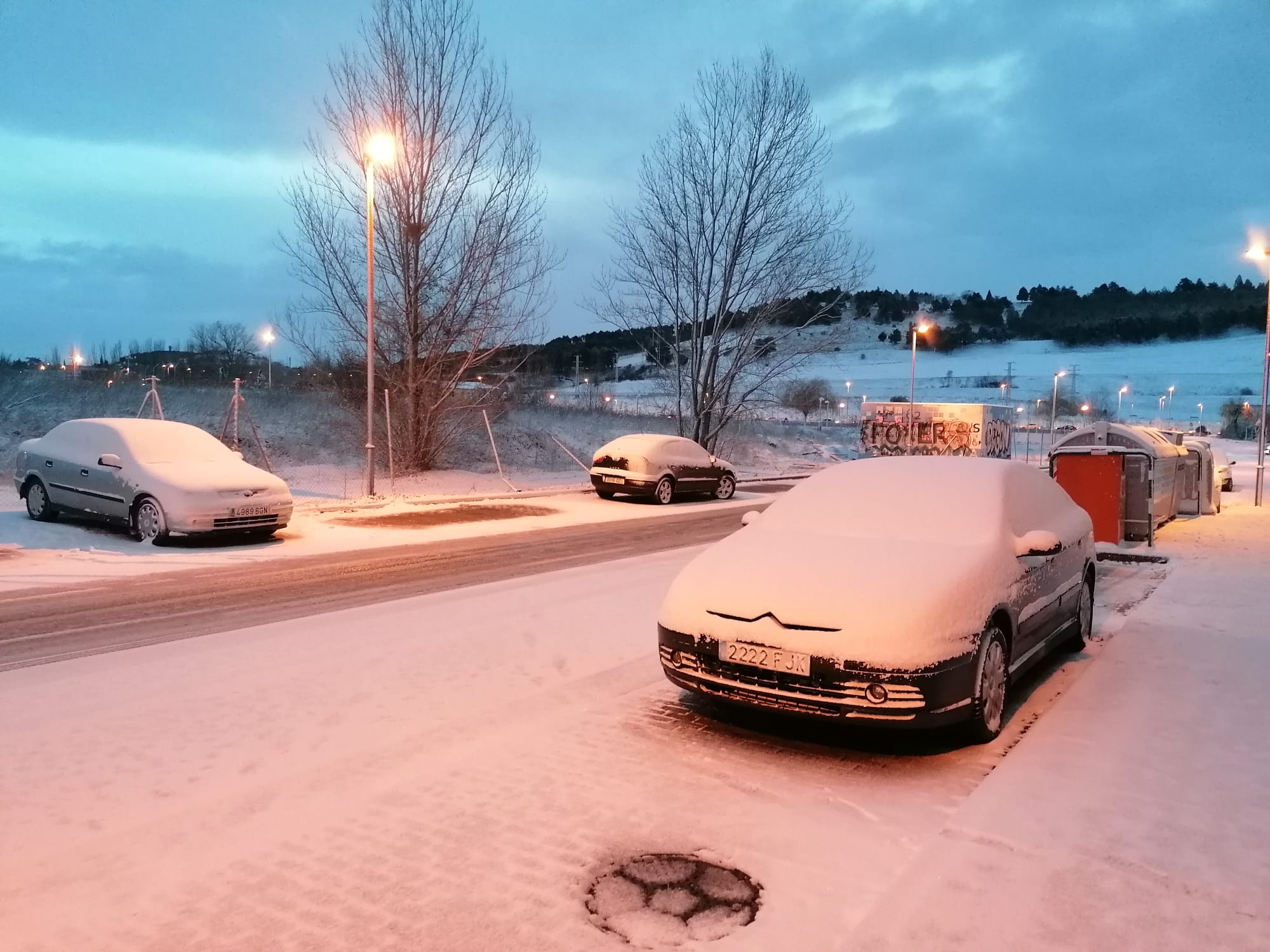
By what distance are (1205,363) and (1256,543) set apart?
169900 mm

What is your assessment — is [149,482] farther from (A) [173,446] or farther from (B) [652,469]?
(B) [652,469]

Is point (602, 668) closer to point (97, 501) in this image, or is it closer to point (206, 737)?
point (206, 737)

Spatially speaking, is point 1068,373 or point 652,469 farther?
point 1068,373

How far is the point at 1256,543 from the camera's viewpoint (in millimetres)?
14148

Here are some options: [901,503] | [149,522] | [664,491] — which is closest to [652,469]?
[664,491]

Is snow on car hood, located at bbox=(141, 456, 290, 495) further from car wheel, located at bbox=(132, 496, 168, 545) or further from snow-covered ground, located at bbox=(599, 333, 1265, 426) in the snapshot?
snow-covered ground, located at bbox=(599, 333, 1265, 426)

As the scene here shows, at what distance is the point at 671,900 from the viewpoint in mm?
3371

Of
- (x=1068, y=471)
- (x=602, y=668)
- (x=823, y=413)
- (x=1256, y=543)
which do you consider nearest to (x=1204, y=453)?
(x=1256, y=543)

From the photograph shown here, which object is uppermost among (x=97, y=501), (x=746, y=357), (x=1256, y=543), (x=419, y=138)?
(x=419, y=138)

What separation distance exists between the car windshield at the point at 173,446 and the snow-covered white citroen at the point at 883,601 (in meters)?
9.50

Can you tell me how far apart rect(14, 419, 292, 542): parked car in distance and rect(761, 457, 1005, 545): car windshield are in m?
8.41

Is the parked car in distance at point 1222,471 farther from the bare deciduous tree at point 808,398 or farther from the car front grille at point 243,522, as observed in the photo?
the bare deciduous tree at point 808,398

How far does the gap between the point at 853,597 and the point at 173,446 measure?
37.0ft

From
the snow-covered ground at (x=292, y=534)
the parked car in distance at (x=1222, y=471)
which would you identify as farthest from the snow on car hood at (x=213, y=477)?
the parked car in distance at (x=1222, y=471)
